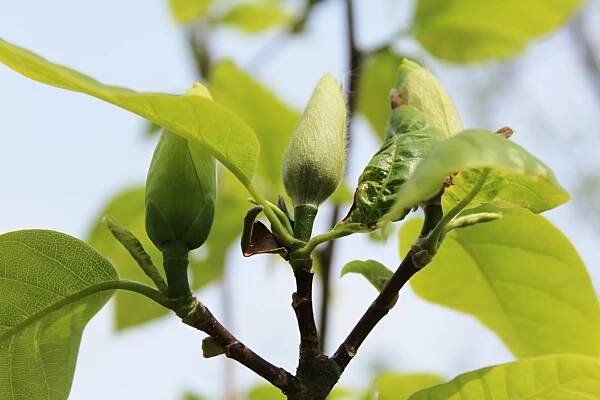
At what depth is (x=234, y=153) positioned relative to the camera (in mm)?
758

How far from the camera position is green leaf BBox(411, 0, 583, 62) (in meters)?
1.81

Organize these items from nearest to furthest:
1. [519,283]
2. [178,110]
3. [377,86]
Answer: [178,110] → [519,283] → [377,86]

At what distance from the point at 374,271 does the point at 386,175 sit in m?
0.16

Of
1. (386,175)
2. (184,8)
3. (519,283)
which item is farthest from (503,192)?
(184,8)

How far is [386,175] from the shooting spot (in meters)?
0.74

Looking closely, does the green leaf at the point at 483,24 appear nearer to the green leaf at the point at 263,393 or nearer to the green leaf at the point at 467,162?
the green leaf at the point at 263,393

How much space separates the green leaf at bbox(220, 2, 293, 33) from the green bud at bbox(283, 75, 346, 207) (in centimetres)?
178

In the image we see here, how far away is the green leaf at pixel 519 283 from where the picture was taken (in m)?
1.01

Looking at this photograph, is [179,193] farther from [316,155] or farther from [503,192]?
[503,192]

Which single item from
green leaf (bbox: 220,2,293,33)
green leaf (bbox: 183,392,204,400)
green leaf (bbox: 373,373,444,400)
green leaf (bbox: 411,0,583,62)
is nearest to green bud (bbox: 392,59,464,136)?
green leaf (bbox: 373,373,444,400)

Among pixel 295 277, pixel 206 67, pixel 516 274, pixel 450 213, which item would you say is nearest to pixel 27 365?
pixel 295 277

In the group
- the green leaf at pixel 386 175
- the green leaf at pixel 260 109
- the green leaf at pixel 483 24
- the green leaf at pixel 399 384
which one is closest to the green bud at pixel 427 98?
the green leaf at pixel 386 175

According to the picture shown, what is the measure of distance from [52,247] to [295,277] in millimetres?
248

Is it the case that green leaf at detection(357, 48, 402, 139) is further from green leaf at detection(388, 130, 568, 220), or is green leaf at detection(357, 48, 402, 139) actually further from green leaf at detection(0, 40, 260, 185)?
green leaf at detection(388, 130, 568, 220)
